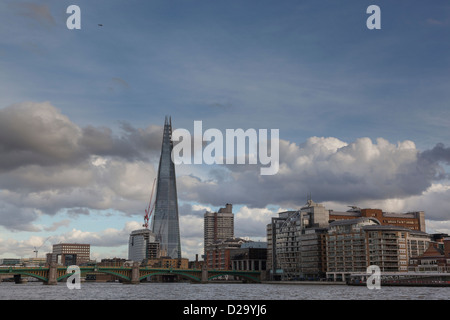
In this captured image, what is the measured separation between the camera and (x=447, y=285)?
7318 inches
